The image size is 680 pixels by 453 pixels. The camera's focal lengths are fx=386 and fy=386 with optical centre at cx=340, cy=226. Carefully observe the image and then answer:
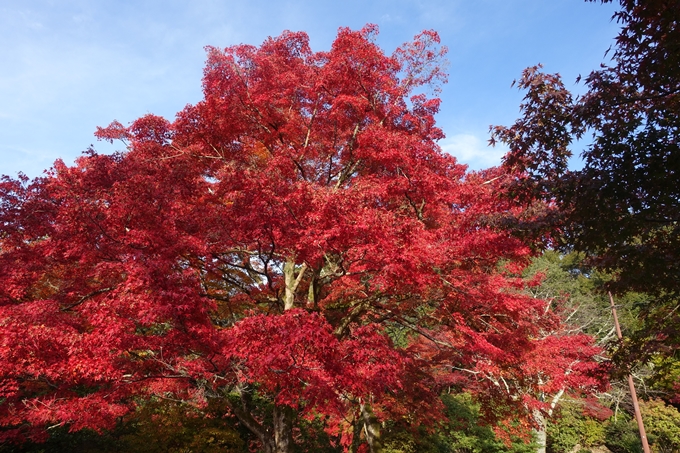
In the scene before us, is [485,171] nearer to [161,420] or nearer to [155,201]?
[155,201]

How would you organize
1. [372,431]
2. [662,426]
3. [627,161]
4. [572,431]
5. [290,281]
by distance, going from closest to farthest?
1. [627,161]
2. [290,281]
3. [372,431]
4. [662,426]
5. [572,431]

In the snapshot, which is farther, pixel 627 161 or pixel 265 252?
pixel 265 252

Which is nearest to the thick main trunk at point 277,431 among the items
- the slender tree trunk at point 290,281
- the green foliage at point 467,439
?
the slender tree trunk at point 290,281

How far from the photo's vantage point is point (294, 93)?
395 inches

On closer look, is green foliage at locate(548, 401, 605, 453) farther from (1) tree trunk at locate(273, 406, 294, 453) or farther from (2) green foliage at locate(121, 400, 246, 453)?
(1) tree trunk at locate(273, 406, 294, 453)

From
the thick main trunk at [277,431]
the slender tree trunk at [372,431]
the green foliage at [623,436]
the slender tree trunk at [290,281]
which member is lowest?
the green foliage at [623,436]

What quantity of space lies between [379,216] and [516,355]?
5.25 metres

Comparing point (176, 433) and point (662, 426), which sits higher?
point (176, 433)

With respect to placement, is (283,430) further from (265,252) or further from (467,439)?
(467,439)

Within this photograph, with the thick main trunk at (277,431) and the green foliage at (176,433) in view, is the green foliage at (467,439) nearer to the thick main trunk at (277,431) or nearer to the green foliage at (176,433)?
the green foliage at (176,433)

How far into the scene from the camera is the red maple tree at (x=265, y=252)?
6027 mm

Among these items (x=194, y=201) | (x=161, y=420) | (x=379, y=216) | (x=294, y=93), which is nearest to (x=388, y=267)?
(x=379, y=216)

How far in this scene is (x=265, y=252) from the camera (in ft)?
25.1

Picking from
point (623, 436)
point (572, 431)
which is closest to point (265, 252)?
point (572, 431)
